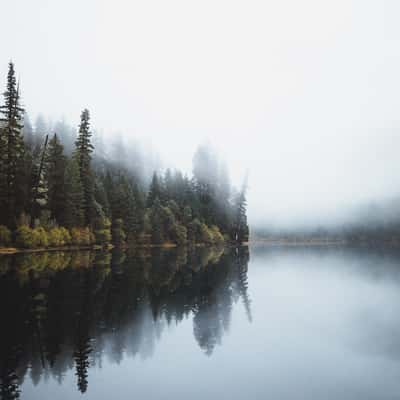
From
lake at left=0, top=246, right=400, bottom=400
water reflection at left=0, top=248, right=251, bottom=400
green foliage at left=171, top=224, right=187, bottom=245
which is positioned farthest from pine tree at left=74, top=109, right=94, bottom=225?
lake at left=0, top=246, right=400, bottom=400

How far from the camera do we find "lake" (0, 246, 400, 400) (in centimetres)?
1066

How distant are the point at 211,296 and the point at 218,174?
10293cm

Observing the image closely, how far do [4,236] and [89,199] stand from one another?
22164 millimetres

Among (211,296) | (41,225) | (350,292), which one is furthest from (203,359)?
(41,225)

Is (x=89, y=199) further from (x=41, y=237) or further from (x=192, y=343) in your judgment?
(x=192, y=343)

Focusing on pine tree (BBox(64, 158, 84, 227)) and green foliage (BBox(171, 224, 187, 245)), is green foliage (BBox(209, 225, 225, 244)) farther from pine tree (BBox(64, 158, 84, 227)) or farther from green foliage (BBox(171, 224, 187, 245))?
pine tree (BBox(64, 158, 84, 227))

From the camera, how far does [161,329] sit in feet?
53.5

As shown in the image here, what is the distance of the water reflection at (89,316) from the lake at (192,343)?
6 cm

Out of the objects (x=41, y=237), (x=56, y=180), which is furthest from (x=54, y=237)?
(x=56, y=180)

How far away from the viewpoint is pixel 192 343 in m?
14.6

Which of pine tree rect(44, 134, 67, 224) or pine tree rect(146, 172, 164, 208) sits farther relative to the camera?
pine tree rect(146, 172, 164, 208)

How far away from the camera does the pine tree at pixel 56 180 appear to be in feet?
213

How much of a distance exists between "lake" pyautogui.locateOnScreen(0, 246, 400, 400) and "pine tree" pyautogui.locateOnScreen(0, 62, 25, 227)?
2907cm

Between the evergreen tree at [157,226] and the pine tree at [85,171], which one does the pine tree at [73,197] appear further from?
the evergreen tree at [157,226]
